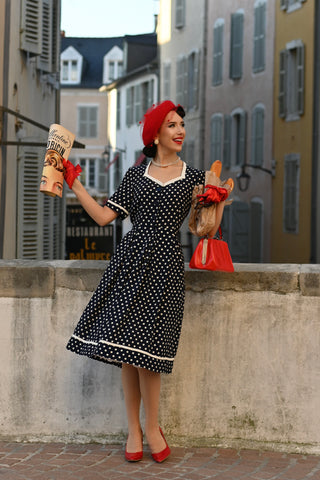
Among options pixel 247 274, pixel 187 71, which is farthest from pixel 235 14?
pixel 247 274

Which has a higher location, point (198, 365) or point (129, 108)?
point (129, 108)

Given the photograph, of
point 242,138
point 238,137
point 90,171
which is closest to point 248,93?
point 242,138

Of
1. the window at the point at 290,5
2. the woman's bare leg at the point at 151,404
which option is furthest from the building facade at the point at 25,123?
the woman's bare leg at the point at 151,404

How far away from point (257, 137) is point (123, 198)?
21.8 meters

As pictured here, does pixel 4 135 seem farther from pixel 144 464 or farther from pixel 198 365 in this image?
pixel 144 464

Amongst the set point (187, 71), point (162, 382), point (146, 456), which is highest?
point (187, 71)

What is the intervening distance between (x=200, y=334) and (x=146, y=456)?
66 centimetres

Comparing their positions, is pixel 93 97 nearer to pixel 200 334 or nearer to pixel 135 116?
pixel 135 116

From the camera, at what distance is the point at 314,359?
17.6 ft

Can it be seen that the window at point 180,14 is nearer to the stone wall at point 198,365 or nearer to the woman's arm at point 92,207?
the stone wall at point 198,365

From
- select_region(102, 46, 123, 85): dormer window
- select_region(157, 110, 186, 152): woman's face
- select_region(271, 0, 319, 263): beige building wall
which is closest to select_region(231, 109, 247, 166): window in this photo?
select_region(271, 0, 319, 263): beige building wall

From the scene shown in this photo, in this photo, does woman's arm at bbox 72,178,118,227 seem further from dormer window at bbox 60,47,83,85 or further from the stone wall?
dormer window at bbox 60,47,83,85

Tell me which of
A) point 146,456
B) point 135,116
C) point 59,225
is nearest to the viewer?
point 146,456

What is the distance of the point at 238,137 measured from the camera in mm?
28812
